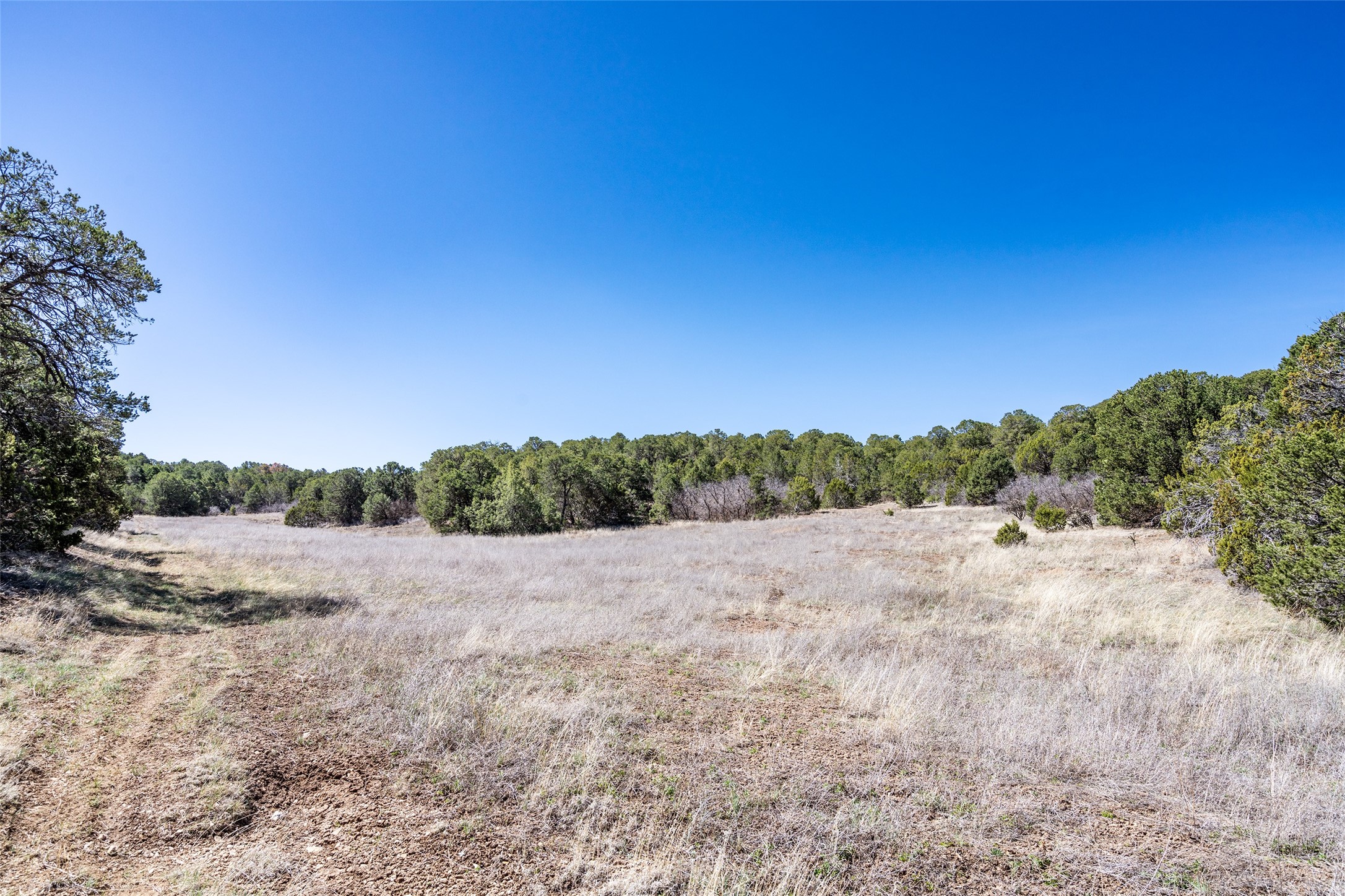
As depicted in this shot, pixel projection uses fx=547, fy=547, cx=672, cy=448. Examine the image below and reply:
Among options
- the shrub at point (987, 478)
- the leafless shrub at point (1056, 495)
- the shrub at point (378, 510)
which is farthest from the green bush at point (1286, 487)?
the shrub at point (378, 510)

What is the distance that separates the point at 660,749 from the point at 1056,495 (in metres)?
30.3

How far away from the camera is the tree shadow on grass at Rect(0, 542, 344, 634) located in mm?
8453

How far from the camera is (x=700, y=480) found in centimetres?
4497

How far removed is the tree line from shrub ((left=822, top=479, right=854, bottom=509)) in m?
0.14

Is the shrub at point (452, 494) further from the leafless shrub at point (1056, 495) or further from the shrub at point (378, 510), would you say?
the leafless shrub at point (1056, 495)

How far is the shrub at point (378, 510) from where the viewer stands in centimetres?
4586

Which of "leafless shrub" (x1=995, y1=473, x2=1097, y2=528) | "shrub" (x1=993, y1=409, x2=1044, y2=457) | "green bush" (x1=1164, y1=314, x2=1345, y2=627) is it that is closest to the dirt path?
"green bush" (x1=1164, y1=314, x2=1345, y2=627)

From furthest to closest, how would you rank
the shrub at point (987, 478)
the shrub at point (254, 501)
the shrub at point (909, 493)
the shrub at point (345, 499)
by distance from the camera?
the shrub at point (254, 501) < the shrub at point (345, 499) < the shrub at point (909, 493) < the shrub at point (987, 478)

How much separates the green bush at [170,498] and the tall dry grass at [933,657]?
54.2 metres

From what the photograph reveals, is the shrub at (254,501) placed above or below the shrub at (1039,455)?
below

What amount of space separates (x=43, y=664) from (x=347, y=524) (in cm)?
4685

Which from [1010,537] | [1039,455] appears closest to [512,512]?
[1010,537]

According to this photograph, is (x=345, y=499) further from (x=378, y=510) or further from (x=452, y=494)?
(x=452, y=494)

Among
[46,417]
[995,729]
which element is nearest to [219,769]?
[995,729]
